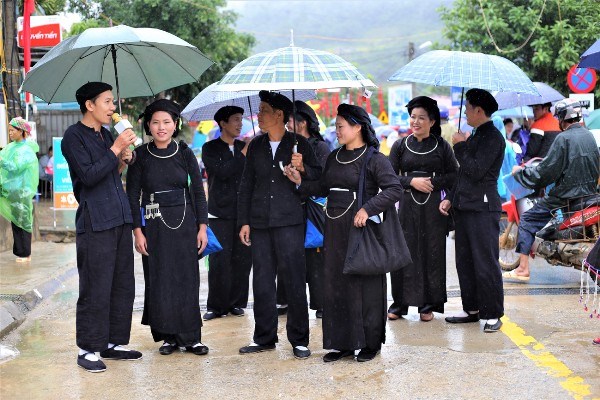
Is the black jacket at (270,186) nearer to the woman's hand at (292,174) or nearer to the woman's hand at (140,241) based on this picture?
the woman's hand at (292,174)

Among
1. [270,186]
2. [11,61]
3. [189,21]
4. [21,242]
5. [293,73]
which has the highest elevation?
[189,21]

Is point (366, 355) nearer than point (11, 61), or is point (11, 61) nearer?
point (366, 355)

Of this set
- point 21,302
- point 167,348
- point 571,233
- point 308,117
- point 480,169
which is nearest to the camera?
point 167,348

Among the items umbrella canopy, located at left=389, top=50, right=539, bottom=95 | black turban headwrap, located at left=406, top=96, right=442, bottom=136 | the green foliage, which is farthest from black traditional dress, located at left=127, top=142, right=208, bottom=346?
the green foliage

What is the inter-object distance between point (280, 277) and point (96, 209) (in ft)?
4.92

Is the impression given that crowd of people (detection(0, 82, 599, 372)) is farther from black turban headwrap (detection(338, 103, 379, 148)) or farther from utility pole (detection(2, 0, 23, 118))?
utility pole (detection(2, 0, 23, 118))

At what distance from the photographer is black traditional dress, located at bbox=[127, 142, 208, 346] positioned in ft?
22.0

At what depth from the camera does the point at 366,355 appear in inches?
257

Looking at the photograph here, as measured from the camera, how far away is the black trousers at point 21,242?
11844 millimetres

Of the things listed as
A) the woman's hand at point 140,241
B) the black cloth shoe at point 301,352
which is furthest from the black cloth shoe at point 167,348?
the black cloth shoe at point 301,352

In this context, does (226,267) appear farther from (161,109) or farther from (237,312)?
(161,109)

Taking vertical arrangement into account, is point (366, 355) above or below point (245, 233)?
below

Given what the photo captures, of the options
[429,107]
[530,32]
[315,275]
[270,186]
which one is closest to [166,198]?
[270,186]

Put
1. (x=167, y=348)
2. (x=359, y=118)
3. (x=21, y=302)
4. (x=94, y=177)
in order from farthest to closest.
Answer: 1. (x=21, y=302)
2. (x=167, y=348)
3. (x=359, y=118)
4. (x=94, y=177)
